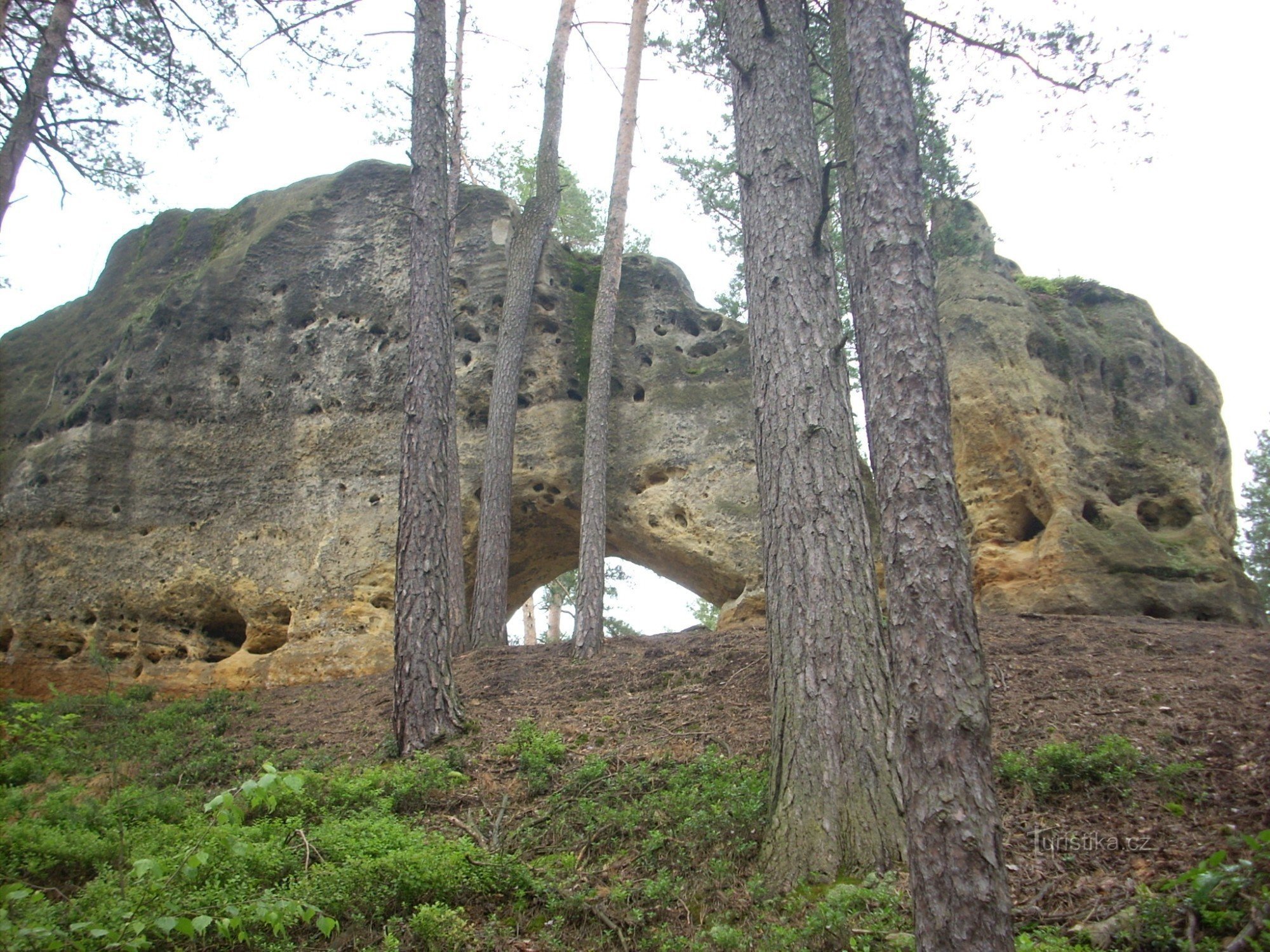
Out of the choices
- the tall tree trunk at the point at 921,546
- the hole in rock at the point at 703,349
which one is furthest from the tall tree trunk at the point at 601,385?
the tall tree trunk at the point at 921,546

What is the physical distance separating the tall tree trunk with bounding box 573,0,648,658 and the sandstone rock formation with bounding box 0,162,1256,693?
94cm

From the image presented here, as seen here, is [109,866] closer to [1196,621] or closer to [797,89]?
[797,89]

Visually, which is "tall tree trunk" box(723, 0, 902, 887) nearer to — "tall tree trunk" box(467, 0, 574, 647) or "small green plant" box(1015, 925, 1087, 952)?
"small green plant" box(1015, 925, 1087, 952)

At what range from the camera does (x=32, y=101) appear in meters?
9.19

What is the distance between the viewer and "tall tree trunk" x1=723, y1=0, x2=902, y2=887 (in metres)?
5.31

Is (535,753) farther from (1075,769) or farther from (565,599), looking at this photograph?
(565,599)

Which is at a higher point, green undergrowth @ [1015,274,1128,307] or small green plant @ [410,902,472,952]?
green undergrowth @ [1015,274,1128,307]

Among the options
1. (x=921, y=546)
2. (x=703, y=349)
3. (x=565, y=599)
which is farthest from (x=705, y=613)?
(x=921, y=546)

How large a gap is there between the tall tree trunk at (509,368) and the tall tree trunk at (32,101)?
6.20 meters

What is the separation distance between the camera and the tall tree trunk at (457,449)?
38.0 ft

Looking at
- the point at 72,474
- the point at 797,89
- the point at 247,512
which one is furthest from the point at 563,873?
the point at 72,474

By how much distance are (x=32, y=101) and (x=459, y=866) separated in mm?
8916

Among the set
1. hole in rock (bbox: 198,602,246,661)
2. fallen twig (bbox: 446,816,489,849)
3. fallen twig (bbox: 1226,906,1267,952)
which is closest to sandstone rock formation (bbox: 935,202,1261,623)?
fallen twig (bbox: 1226,906,1267,952)

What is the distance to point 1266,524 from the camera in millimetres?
20469
